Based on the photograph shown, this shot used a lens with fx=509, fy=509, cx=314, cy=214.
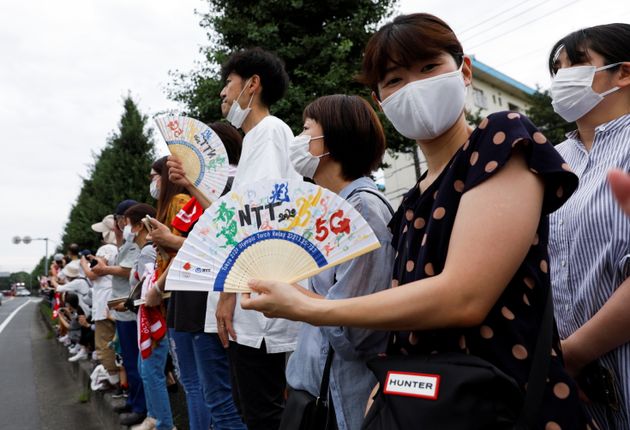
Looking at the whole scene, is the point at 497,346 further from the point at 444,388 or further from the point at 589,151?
the point at 589,151

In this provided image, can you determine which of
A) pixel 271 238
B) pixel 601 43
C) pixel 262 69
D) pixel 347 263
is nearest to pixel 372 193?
pixel 347 263

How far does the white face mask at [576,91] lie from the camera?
1761 millimetres

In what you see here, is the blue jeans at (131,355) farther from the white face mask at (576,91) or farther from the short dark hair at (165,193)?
the white face mask at (576,91)

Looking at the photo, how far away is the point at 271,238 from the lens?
1.55m

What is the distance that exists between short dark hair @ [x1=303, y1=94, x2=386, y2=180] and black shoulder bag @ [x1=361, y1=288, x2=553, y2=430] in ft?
3.36

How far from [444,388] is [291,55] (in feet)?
30.6

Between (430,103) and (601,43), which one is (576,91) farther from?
(430,103)

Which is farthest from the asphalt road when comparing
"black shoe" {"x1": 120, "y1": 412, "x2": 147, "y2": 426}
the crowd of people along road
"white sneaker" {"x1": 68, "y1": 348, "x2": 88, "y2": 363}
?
the crowd of people along road

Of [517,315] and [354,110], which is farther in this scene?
[354,110]

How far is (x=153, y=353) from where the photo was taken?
3.90m

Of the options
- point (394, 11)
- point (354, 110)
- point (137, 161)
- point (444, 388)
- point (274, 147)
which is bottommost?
A: point (137, 161)

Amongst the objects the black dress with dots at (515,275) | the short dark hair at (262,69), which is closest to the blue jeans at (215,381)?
the short dark hair at (262,69)

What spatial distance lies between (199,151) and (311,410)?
178cm

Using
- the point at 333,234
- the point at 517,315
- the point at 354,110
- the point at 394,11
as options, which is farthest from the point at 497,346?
the point at 394,11
